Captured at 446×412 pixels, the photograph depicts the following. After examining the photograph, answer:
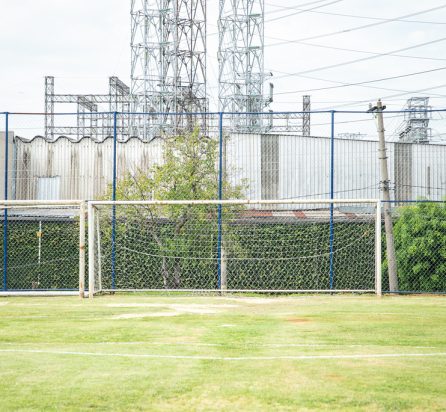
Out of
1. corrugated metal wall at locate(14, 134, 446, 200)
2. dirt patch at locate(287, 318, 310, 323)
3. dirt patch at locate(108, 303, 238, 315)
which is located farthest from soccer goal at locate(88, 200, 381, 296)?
dirt patch at locate(287, 318, 310, 323)

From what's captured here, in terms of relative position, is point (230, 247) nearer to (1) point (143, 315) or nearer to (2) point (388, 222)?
(2) point (388, 222)

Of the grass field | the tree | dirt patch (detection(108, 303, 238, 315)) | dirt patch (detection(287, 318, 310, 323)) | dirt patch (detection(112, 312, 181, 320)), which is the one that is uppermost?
the tree

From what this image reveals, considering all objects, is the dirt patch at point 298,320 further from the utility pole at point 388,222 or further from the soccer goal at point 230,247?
the utility pole at point 388,222

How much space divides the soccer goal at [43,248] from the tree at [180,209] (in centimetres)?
176

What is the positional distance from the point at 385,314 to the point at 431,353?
13.5 ft

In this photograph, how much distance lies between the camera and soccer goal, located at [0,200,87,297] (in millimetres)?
19372

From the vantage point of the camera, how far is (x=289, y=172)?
80.3 ft

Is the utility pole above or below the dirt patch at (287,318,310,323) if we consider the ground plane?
above

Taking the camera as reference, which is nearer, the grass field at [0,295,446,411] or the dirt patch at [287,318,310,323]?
the grass field at [0,295,446,411]

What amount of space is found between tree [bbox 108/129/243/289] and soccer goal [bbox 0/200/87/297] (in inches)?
69.4

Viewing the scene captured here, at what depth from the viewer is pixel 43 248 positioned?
68.8ft

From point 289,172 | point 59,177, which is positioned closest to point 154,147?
point 59,177

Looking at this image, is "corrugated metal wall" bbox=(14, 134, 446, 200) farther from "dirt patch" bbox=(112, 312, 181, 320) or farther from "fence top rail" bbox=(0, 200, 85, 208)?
"dirt patch" bbox=(112, 312, 181, 320)

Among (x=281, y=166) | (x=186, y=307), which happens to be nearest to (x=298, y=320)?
(x=186, y=307)
